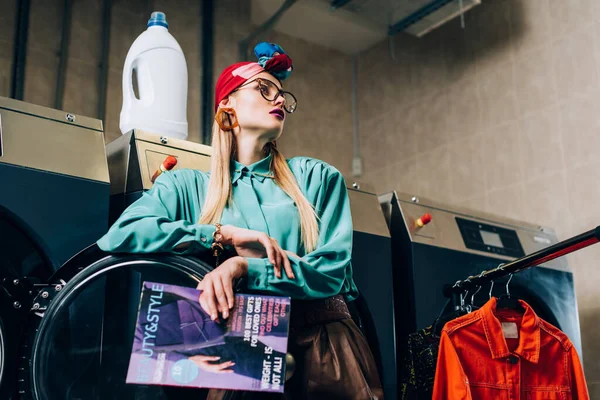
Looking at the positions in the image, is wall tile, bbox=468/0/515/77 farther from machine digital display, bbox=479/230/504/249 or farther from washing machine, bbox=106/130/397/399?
washing machine, bbox=106/130/397/399

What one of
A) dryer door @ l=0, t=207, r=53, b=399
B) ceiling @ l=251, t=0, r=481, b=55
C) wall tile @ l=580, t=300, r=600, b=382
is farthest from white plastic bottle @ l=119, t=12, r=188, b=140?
wall tile @ l=580, t=300, r=600, b=382

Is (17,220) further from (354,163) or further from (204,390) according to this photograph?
(354,163)

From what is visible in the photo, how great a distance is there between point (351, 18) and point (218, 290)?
2.89 m

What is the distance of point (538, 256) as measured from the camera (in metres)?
1.83

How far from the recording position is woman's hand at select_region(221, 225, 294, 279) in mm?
1355

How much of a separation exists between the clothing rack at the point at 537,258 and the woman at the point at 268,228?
0.58 meters

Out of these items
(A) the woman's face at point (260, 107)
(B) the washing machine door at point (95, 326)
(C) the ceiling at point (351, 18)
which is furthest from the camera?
(C) the ceiling at point (351, 18)

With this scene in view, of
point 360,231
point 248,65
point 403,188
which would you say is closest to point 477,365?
point 360,231

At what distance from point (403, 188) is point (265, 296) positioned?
258 cm

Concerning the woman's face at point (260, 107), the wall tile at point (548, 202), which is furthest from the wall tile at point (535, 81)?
the woman's face at point (260, 107)

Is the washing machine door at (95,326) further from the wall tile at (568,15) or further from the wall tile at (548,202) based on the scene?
the wall tile at (568,15)

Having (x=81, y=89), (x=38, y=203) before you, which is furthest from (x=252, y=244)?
(x=81, y=89)

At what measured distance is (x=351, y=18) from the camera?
3.85m

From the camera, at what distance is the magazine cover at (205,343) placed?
45.7 inches
